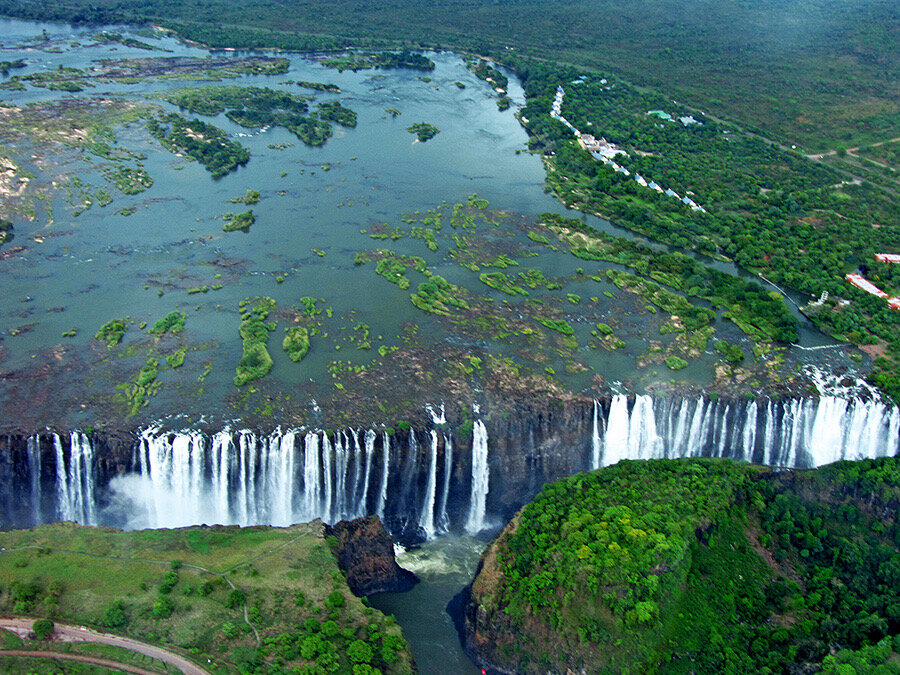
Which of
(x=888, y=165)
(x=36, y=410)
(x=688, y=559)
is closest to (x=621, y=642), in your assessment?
(x=688, y=559)

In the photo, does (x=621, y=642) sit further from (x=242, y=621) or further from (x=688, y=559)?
(x=242, y=621)

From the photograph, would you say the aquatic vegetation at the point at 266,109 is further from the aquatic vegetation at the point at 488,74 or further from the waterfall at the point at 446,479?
the waterfall at the point at 446,479

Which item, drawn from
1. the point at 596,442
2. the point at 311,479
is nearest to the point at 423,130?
the point at 596,442

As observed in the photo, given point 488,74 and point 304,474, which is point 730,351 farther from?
point 488,74

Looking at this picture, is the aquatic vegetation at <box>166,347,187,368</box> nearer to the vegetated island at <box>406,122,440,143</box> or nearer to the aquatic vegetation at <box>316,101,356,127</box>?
the vegetated island at <box>406,122,440,143</box>

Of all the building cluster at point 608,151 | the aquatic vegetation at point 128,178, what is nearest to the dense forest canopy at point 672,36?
the building cluster at point 608,151

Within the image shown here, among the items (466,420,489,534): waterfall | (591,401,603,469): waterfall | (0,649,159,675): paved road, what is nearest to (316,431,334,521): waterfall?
(466,420,489,534): waterfall
